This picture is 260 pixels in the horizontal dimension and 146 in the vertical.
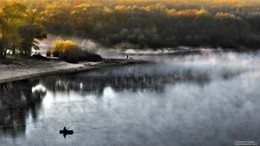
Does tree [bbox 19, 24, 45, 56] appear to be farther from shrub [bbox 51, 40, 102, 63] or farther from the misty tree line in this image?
shrub [bbox 51, 40, 102, 63]

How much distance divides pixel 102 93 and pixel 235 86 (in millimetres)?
32191

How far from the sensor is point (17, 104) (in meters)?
75.8

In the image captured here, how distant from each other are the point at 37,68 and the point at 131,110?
54930mm

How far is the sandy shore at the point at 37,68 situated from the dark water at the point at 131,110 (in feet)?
17.7

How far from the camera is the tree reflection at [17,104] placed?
61.6 meters

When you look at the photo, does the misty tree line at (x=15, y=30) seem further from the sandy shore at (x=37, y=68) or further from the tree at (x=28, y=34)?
the sandy shore at (x=37, y=68)

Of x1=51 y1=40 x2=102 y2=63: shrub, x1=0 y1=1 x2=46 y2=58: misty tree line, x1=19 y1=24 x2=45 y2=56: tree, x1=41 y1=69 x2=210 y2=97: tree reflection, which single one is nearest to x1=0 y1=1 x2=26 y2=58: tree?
x1=0 y1=1 x2=46 y2=58: misty tree line

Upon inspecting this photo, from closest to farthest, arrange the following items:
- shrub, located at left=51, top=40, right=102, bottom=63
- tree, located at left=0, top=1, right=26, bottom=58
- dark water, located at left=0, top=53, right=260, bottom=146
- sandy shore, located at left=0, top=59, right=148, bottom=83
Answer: dark water, located at left=0, top=53, right=260, bottom=146, sandy shore, located at left=0, top=59, right=148, bottom=83, tree, located at left=0, top=1, right=26, bottom=58, shrub, located at left=51, top=40, right=102, bottom=63

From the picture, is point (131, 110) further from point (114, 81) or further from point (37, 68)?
point (37, 68)

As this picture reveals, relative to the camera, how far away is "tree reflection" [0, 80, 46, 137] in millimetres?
61594

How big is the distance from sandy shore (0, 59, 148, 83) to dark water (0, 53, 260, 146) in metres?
5.38

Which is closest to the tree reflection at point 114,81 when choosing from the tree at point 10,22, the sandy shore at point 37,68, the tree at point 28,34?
the sandy shore at point 37,68

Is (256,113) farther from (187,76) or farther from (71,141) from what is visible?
(187,76)

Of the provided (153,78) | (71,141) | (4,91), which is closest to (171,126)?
(71,141)
